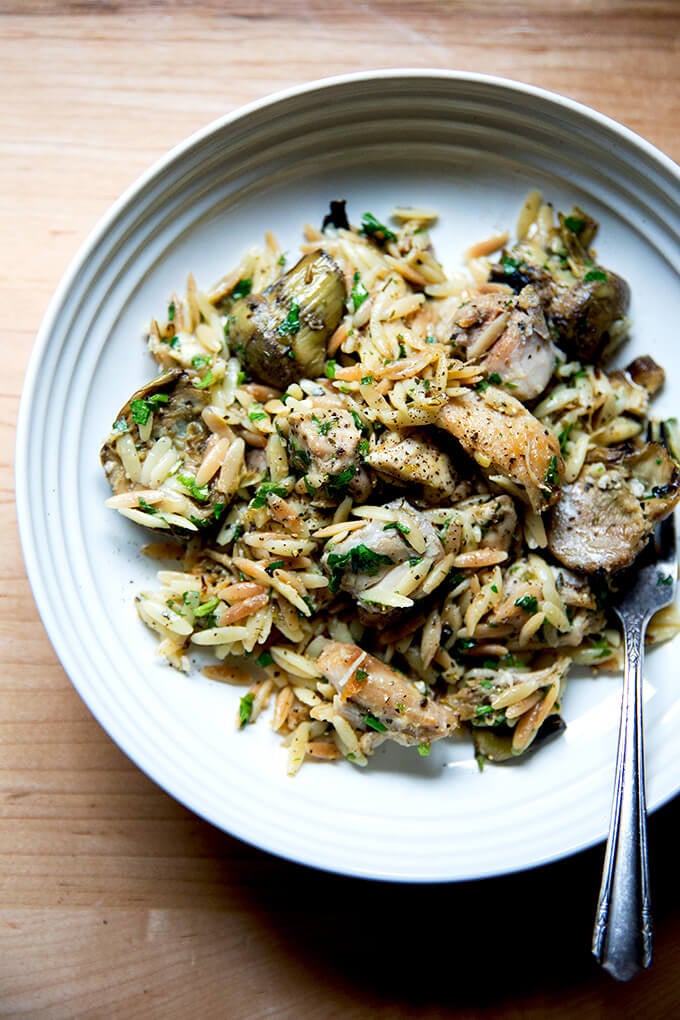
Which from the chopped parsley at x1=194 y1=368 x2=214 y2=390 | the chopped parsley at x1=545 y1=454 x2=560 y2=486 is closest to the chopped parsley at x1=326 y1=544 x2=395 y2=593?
the chopped parsley at x1=545 y1=454 x2=560 y2=486

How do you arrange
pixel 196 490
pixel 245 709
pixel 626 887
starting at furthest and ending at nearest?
pixel 245 709, pixel 196 490, pixel 626 887

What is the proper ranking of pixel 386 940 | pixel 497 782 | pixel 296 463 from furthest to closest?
pixel 386 940 < pixel 497 782 < pixel 296 463

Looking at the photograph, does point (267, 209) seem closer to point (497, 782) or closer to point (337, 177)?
point (337, 177)

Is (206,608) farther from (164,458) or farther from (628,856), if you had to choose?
(628,856)

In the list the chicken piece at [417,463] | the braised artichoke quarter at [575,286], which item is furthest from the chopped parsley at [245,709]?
the braised artichoke quarter at [575,286]

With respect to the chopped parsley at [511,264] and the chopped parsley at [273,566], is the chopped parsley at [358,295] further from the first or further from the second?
the chopped parsley at [273,566]

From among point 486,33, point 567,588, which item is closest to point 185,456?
point 567,588

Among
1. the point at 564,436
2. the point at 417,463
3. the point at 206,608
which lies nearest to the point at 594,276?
the point at 564,436
